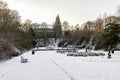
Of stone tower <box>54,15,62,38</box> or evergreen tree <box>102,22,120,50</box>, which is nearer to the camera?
evergreen tree <box>102,22,120,50</box>

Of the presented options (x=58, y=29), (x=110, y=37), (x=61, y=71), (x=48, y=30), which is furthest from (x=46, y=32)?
(x=61, y=71)

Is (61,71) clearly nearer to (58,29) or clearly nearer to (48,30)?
(58,29)

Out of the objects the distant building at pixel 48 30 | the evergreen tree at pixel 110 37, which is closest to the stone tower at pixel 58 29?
the distant building at pixel 48 30

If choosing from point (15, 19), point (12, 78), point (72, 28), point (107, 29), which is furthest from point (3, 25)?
point (72, 28)

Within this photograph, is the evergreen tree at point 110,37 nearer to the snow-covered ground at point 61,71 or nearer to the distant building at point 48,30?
the snow-covered ground at point 61,71

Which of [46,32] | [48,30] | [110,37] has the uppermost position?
[48,30]

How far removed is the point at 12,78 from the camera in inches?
568

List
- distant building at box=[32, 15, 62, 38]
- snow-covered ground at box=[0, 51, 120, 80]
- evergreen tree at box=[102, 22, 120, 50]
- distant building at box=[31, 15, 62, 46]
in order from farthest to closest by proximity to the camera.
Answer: distant building at box=[32, 15, 62, 38], distant building at box=[31, 15, 62, 46], evergreen tree at box=[102, 22, 120, 50], snow-covered ground at box=[0, 51, 120, 80]

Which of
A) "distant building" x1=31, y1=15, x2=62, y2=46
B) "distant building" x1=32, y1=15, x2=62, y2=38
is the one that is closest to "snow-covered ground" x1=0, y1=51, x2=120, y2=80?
"distant building" x1=31, y1=15, x2=62, y2=46

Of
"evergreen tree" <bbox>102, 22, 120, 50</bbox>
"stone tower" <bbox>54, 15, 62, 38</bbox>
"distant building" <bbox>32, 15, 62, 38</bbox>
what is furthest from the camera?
"stone tower" <bbox>54, 15, 62, 38</bbox>

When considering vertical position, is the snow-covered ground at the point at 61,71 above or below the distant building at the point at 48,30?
below

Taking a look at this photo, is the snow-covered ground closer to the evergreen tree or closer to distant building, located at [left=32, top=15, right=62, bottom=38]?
the evergreen tree

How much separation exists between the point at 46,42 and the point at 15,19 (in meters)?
43.9

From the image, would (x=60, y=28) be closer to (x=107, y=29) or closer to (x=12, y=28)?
(x=12, y=28)
